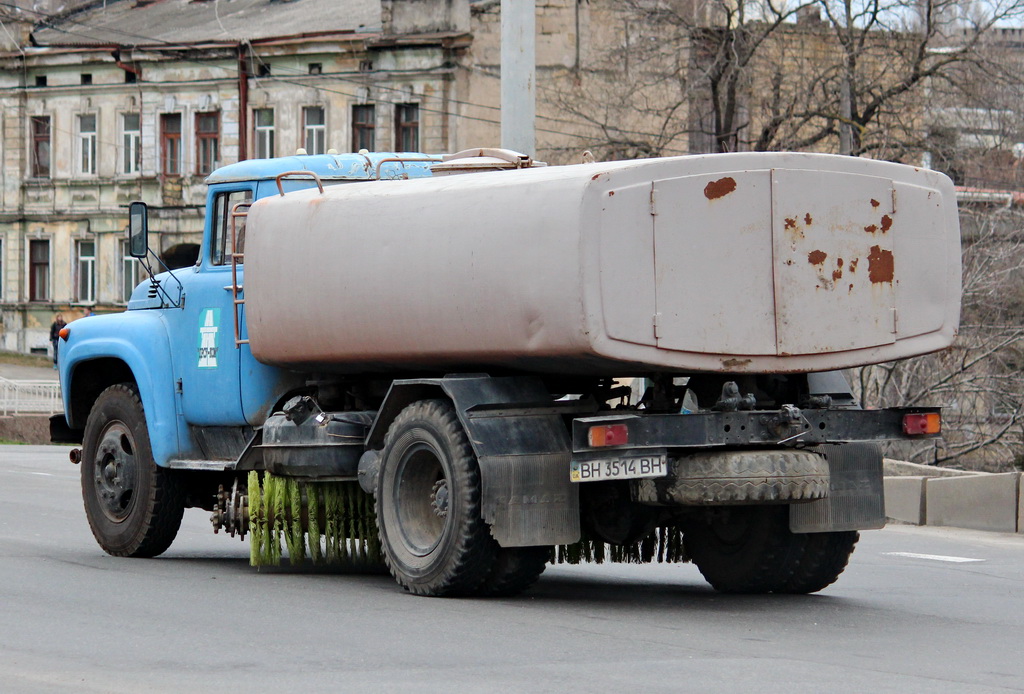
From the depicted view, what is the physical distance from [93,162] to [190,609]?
4337cm

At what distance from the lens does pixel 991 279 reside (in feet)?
77.9

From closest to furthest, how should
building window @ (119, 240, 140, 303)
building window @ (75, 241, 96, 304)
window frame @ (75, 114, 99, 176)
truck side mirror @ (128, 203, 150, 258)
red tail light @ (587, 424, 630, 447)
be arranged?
1. red tail light @ (587, 424, 630, 447)
2. truck side mirror @ (128, 203, 150, 258)
3. building window @ (119, 240, 140, 303)
4. window frame @ (75, 114, 99, 176)
5. building window @ (75, 241, 96, 304)

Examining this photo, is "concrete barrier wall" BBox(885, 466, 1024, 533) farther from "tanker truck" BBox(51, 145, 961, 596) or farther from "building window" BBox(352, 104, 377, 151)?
"building window" BBox(352, 104, 377, 151)

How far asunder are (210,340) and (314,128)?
121 feet

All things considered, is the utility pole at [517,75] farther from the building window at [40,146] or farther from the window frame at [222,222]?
the building window at [40,146]

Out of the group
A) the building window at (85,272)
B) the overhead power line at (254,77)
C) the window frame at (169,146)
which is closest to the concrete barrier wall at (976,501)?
the overhead power line at (254,77)

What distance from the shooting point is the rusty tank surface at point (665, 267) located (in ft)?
27.9

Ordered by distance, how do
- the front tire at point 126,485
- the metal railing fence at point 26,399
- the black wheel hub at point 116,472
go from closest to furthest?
the front tire at point 126,485
the black wheel hub at point 116,472
the metal railing fence at point 26,399

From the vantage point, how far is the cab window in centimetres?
1147

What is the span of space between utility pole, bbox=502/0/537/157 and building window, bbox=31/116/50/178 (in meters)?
38.0

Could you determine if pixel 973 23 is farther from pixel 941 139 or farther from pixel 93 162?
pixel 93 162


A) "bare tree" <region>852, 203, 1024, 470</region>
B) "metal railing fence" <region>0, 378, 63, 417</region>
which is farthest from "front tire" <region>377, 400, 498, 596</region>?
"metal railing fence" <region>0, 378, 63, 417</region>

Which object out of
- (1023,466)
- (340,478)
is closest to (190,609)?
(340,478)

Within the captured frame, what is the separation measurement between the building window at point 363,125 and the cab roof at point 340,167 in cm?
3563
